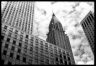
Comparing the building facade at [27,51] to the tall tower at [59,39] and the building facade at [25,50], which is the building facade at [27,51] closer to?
the building facade at [25,50]

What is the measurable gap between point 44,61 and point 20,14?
180 feet

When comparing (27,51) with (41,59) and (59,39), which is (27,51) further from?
(59,39)

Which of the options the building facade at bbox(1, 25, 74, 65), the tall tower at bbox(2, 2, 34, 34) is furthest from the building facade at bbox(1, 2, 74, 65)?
the tall tower at bbox(2, 2, 34, 34)

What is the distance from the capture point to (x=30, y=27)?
3858 inches

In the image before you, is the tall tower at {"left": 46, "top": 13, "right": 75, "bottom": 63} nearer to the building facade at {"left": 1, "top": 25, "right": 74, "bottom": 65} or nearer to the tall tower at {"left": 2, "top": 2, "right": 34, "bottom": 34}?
the tall tower at {"left": 2, "top": 2, "right": 34, "bottom": 34}

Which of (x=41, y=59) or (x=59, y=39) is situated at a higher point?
(x=41, y=59)

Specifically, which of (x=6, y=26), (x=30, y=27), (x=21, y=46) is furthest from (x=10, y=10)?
(x=21, y=46)

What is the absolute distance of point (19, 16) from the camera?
324 feet

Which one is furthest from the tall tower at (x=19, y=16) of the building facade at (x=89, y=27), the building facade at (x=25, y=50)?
the building facade at (x=89, y=27)

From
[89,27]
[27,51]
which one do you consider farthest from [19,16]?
[89,27]

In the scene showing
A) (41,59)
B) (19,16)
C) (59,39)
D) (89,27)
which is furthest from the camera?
(59,39)

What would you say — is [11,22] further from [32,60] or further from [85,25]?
[85,25]

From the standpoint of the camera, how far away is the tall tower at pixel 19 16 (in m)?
89.5

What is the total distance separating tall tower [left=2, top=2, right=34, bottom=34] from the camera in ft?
294
